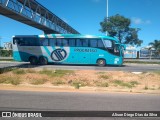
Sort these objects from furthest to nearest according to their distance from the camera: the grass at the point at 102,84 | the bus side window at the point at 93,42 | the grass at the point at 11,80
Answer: the bus side window at the point at 93,42 < the grass at the point at 11,80 < the grass at the point at 102,84

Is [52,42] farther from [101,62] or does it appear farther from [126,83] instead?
[126,83]

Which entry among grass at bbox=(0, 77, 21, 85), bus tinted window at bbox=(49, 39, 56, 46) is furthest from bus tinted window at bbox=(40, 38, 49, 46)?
grass at bbox=(0, 77, 21, 85)

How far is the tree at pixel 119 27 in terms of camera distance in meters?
56.3

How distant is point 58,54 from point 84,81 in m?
16.3

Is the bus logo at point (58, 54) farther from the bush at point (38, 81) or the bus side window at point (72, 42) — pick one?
the bush at point (38, 81)

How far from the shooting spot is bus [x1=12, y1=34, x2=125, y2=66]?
3041cm

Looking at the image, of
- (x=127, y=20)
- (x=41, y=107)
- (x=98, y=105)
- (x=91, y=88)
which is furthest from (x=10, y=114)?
(x=127, y=20)

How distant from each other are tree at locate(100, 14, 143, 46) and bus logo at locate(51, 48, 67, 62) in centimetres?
2640

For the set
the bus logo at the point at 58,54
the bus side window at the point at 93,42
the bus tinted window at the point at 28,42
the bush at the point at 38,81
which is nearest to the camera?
the bush at the point at 38,81

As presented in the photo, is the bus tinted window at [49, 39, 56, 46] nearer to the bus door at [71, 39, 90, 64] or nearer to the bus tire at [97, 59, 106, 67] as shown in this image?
the bus door at [71, 39, 90, 64]

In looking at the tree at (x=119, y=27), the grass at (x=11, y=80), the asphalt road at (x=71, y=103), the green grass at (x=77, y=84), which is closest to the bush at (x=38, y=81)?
the grass at (x=11, y=80)

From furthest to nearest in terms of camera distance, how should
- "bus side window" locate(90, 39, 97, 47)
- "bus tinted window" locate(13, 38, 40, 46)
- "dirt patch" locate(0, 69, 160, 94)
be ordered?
"bus tinted window" locate(13, 38, 40, 46) < "bus side window" locate(90, 39, 97, 47) < "dirt patch" locate(0, 69, 160, 94)

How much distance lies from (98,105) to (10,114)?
407 centimetres

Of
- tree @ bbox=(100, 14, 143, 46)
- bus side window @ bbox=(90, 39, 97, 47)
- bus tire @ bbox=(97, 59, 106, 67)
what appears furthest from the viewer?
tree @ bbox=(100, 14, 143, 46)
